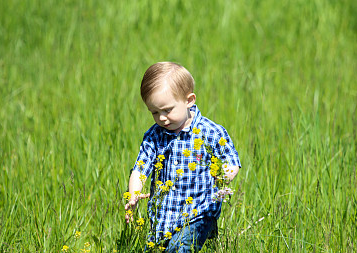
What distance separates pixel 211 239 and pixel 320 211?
812 mm

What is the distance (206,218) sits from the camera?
249cm

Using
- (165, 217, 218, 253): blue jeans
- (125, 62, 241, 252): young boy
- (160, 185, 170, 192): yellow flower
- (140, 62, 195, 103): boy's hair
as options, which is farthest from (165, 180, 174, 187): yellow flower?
(140, 62, 195, 103): boy's hair

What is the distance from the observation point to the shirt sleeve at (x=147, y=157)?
2537mm

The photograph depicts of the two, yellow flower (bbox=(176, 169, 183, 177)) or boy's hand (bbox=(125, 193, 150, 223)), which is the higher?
yellow flower (bbox=(176, 169, 183, 177))

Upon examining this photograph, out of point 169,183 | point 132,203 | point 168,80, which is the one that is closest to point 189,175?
point 169,183

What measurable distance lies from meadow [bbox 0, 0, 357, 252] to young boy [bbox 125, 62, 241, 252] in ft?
0.54

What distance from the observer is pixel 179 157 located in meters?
2.47

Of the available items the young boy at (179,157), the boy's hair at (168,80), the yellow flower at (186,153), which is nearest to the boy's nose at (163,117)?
the young boy at (179,157)

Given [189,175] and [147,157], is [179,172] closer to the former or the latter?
[189,175]

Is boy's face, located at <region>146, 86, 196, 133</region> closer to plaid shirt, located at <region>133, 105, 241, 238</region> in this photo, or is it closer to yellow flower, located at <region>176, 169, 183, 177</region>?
plaid shirt, located at <region>133, 105, 241, 238</region>

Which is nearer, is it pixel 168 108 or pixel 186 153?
pixel 186 153

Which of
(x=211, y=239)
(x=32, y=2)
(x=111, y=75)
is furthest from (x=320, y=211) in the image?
(x=32, y=2)

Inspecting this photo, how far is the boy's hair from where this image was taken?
2.39 m

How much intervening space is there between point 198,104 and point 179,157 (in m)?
1.83
